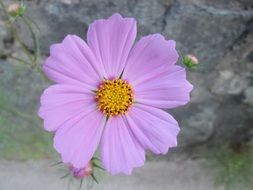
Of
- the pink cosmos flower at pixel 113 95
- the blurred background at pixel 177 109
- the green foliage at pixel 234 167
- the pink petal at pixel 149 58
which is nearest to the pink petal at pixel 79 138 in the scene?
the pink cosmos flower at pixel 113 95

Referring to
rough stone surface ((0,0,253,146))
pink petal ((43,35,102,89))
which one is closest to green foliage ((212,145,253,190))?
rough stone surface ((0,0,253,146))

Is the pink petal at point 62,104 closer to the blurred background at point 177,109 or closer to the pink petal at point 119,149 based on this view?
the pink petal at point 119,149

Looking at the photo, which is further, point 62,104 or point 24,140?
point 24,140

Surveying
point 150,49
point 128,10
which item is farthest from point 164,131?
point 128,10

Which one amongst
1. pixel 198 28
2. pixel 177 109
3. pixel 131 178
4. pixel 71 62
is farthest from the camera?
pixel 131 178

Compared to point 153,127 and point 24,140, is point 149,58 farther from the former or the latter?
point 24,140

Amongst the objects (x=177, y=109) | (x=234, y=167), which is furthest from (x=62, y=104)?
(x=234, y=167)
